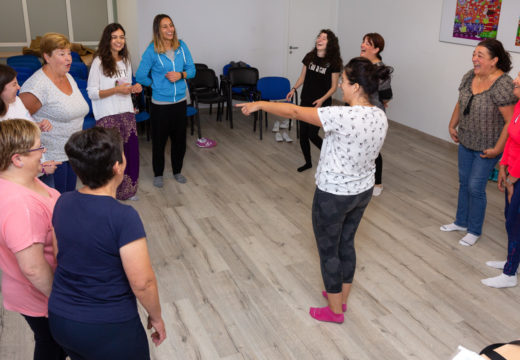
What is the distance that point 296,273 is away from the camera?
11.5ft

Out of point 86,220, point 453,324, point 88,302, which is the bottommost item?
point 453,324

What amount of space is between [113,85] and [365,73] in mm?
2477

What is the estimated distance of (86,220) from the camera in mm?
1541

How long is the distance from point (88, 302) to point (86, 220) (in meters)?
0.29

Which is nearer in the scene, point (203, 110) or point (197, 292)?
point (197, 292)

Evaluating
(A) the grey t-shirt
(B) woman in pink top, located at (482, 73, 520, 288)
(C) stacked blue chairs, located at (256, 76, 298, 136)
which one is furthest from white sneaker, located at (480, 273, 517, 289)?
(C) stacked blue chairs, located at (256, 76, 298, 136)

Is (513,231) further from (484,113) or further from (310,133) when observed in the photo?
(310,133)

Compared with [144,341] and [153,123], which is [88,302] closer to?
[144,341]

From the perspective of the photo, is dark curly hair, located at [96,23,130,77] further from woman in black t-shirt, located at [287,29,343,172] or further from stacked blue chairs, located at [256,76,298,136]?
stacked blue chairs, located at [256,76,298,136]

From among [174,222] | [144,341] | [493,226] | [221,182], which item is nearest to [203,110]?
[221,182]

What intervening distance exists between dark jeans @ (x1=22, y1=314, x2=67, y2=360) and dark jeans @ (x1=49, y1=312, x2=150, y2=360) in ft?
1.08

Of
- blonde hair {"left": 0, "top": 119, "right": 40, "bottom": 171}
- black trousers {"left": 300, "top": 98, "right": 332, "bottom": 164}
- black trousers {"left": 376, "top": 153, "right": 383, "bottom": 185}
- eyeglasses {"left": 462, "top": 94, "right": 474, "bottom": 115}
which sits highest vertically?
blonde hair {"left": 0, "top": 119, "right": 40, "bottom": 171}

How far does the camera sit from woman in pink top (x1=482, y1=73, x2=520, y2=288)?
10.1 feet

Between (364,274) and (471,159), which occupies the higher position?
(471,159)
